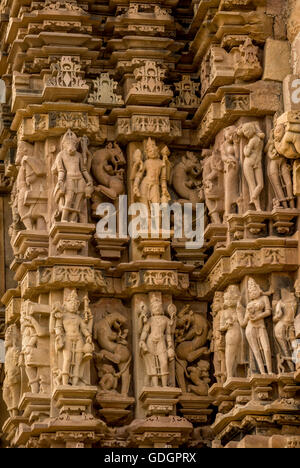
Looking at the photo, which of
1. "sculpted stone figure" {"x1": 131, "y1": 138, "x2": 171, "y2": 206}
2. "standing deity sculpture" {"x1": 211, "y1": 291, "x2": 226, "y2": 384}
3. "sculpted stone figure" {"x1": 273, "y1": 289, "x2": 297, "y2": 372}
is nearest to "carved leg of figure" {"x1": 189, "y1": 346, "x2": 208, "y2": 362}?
"standing deity sculpture" {"x1": 211, "y1": 291, "x2": 226, "y2": 384}

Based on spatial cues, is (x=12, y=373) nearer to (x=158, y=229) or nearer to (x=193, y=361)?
(x=193, y=361)

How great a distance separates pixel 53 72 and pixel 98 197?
4.68 ft

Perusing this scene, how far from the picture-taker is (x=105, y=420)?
2488 cm

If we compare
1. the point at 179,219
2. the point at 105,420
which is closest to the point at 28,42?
the point at 179,219

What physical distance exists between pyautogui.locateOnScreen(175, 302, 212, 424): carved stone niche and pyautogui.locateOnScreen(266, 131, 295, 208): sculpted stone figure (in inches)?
66.0

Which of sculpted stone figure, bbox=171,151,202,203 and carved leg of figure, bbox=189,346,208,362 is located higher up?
sculpted stone figure, bbox=171,151,202,203

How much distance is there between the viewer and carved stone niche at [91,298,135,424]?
2489 centimetres

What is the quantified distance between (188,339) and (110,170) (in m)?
2.01

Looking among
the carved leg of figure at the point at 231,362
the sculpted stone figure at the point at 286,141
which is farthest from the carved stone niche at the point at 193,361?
the sculpted stone figure at the point at 286,141

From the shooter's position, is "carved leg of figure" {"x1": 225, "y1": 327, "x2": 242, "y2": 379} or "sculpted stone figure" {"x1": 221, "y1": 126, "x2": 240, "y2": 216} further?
"sculpted stone figure" {"x1": 221, "y1": 126, "x2": 240, "y2": 216}

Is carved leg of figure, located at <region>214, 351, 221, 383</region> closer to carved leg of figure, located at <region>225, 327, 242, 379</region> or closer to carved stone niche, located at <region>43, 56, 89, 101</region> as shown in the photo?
carved leg of figure, located at <region>225, 327, 242, 379</region>

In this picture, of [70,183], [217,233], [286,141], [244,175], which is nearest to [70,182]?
[70,183]

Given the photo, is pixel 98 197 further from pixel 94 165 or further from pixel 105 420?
pixel 105 420

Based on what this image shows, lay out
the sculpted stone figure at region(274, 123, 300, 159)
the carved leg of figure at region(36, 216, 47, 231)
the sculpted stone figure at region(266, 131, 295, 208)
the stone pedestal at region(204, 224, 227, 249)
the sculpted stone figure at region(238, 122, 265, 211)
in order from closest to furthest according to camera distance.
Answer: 1. the sculpted stone figure at region(274, 123, 300, 159)
2. the sculpted stone figure at region(266, 131, 295, 208)
3. the sculpted stone figure at region(238, 122, 265, 211)
4. the stone pedestal at region(204, 224, 227, 249)
5. the carved leg of figure at region(36, 216, 47, 231)
